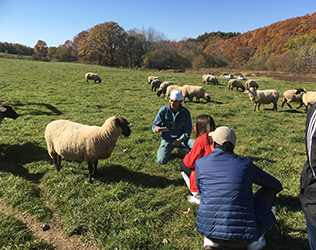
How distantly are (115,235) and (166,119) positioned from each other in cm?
299

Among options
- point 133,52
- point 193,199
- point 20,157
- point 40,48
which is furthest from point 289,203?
point 40,48

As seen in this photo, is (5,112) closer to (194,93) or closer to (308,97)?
(194,93)

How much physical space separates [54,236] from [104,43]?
6102cm

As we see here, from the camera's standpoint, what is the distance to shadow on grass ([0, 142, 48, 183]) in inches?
179

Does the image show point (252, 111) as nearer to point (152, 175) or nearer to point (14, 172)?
point (152, 175)

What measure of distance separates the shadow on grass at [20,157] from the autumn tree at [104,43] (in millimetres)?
55572

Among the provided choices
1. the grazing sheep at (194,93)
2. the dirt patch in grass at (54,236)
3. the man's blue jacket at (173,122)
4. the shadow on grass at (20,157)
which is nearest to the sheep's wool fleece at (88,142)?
the shadow on grass at (20,157)

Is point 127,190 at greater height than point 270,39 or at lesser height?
lesser

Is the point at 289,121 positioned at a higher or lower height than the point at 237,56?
lower

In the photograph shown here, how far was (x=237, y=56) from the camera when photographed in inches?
3460

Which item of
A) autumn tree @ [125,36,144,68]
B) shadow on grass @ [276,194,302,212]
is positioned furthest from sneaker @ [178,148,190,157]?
autumn tree @ [125,36,144,68]

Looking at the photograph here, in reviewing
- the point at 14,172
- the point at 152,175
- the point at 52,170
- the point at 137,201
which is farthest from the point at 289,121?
the point at 14,172

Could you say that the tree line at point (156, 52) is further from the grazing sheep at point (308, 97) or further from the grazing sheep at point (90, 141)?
the grazing sheep at point (90, 141)

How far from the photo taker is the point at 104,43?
56188 mm
